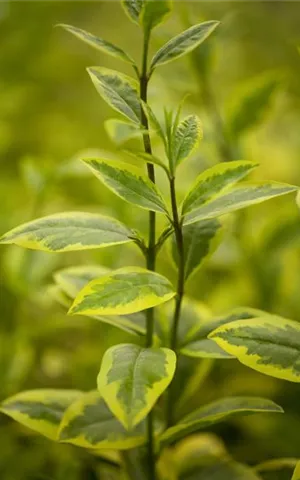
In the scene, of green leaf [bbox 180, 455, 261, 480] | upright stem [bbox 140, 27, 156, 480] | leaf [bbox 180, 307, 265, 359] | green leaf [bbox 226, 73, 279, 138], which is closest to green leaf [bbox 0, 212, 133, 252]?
upright stem [bbox 140, 27, 156, 480]

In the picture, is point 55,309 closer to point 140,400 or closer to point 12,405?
point 12,405

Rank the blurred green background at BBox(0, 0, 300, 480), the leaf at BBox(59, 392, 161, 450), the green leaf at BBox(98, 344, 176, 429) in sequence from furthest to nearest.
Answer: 1. the blurred green background at BBox(0, 0, 300, 480)
2. the leaf at BBox(59, 392, 161, 450)
3. the green leaf at BBox(98, 344, 176, 429)

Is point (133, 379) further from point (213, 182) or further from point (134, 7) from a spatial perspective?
point (134, 7)

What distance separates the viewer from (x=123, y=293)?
529mm

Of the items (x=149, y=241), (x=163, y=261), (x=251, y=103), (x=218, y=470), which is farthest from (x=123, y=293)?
(x=163, y=261)

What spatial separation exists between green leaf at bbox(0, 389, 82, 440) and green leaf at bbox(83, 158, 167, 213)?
236 millimetres

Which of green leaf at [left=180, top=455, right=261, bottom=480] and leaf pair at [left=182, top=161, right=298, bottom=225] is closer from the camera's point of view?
leaf pair at [left=182, top=161, right=298, bottom=225]

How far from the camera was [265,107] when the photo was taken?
0.92m

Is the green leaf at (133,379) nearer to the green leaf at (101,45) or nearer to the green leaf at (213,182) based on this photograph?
the green leaf at (213,182)

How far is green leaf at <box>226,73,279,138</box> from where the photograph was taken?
90cm

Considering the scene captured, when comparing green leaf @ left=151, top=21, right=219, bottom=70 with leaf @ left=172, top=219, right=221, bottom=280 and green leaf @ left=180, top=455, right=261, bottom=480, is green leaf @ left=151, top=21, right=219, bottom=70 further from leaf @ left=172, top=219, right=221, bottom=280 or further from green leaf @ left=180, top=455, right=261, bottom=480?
green leaf @ left=180, top=455, right=261, bottom=480

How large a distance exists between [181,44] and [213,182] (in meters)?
0.12

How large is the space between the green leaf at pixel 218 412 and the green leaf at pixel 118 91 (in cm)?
26

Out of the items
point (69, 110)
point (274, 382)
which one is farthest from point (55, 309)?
point (69, 110)
